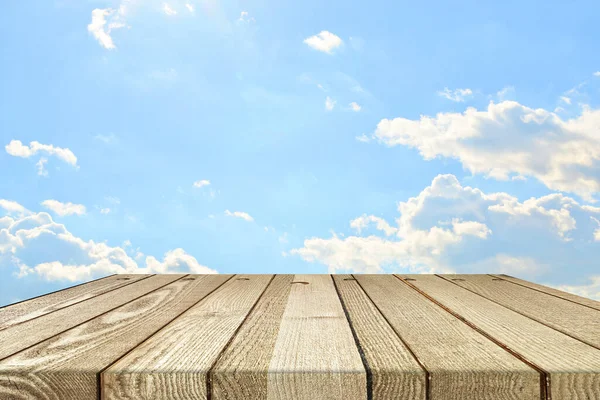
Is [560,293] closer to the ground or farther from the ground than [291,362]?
farther from the ground

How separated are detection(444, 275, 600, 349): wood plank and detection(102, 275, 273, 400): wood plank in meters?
0.99

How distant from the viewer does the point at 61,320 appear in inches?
67.1

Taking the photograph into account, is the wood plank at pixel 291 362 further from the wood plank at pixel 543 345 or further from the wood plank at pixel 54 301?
the wood plank at pixel 54 301

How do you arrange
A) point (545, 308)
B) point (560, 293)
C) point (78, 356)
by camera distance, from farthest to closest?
point (560, 293), point (545, 308), point (78, 356)

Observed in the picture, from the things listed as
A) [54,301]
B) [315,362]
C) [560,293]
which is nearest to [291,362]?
[315,362]

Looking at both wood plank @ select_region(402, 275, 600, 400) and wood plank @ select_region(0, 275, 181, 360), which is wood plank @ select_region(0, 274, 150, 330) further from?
wood plank @ select_region(402, 275, 600, 400)

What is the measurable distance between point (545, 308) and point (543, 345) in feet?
2.19

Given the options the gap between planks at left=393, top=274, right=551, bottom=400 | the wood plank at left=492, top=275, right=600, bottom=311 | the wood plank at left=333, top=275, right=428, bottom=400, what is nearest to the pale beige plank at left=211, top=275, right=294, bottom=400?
the wood plank at left=333, top=275, right=428, bottom=400

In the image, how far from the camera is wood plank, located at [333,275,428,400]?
1024 millimetres

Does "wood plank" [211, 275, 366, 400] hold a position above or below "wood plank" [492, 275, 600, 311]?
below

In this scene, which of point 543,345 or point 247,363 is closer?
point 247,363

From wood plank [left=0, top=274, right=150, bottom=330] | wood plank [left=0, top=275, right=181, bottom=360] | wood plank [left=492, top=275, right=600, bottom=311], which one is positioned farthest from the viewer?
wood plank [left=492, top=275, right=600, bottom=311]

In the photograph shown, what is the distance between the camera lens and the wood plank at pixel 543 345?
105 centimetres

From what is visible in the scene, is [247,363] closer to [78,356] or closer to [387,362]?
[387,362]
